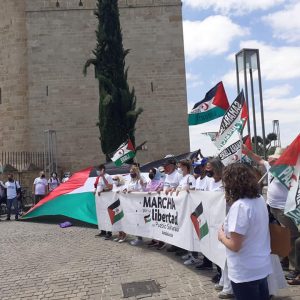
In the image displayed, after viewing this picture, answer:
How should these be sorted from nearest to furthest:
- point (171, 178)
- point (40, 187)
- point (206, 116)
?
1. point (206, 116)
2. point (171, 178)
3. point (40, 187)

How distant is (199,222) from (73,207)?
692 cm

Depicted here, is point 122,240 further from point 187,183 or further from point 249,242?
point 249,242

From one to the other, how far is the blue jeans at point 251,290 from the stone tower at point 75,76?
22344mm

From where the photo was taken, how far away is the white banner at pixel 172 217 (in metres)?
5.87

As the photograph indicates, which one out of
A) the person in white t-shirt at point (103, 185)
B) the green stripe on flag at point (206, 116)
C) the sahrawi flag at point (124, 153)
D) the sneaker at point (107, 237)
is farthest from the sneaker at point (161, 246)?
the sahrawi flag at point (124, 153)

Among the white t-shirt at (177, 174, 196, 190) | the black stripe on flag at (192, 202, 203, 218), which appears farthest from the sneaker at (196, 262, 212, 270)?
the white t-shirt at (177, 174, 196, 190)

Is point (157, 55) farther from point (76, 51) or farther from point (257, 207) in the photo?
point (257, 207)

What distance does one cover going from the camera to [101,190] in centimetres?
1069

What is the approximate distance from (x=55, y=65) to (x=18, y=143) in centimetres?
499

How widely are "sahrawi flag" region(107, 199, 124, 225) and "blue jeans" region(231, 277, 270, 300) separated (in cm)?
661

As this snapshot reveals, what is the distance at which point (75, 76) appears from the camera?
2569 centimetres

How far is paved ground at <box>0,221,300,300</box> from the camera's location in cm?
574

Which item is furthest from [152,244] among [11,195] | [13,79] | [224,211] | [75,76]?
[13,79]

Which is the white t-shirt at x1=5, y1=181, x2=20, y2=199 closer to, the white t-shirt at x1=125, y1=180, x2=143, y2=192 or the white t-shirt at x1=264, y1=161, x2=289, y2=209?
the white t-shirt at x1=125, y1=180, x2=143, y2=192
